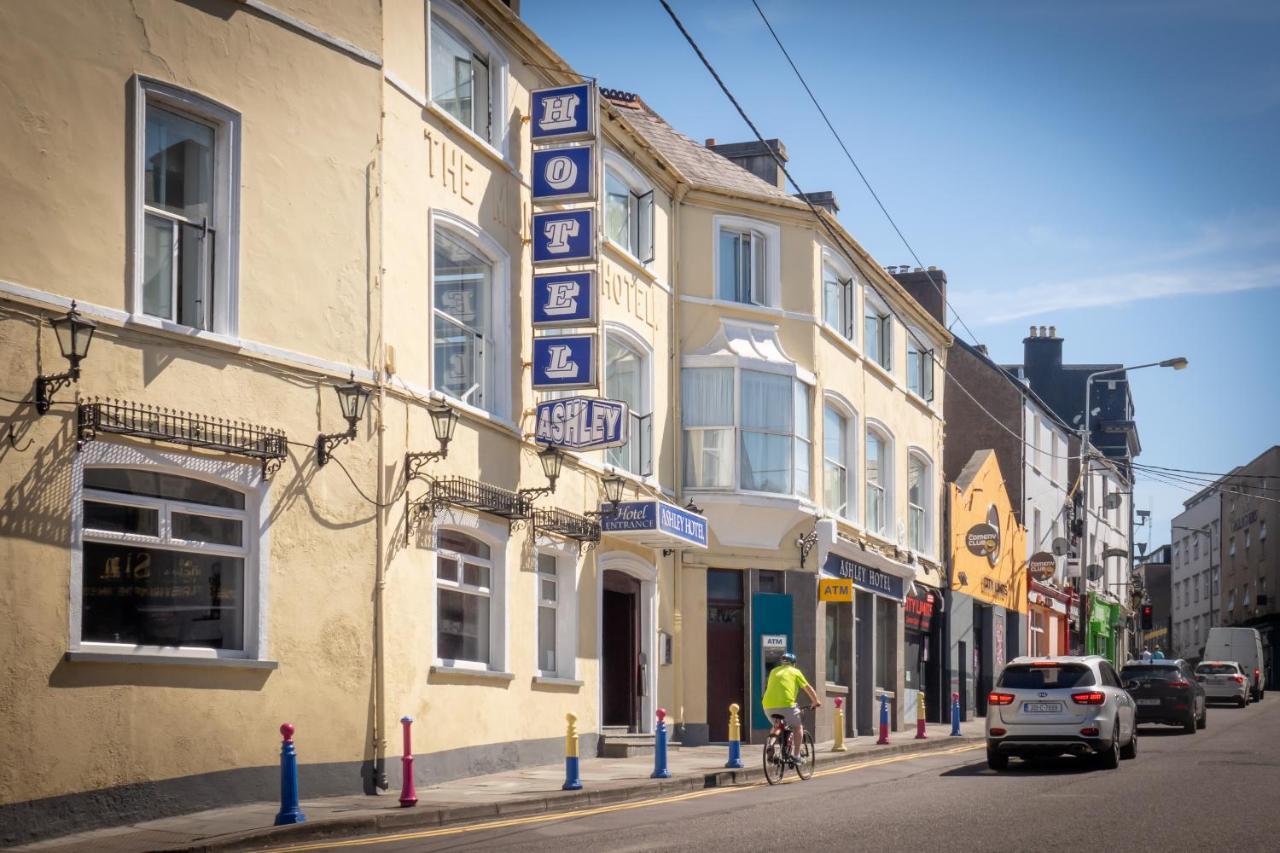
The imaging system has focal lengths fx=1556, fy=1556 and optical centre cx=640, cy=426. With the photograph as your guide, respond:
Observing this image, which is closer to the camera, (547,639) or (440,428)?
(440,428)

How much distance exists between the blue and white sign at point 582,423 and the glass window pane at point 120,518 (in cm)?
702

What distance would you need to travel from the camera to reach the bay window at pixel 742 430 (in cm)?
2661

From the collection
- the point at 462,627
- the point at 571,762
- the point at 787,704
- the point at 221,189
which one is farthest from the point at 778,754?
the point at 221,189

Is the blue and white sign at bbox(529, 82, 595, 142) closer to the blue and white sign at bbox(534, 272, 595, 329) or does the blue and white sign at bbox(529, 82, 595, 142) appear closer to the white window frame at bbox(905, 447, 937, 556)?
the blue and white sign at bbox(534, 272, 595, 329)

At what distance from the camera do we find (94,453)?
1382 cm

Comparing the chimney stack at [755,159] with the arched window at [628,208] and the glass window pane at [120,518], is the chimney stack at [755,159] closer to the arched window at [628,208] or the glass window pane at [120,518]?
the arched window at [628,208]

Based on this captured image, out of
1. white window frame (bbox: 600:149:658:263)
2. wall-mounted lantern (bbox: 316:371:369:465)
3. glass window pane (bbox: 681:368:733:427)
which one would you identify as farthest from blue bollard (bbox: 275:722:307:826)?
glass window pane (bbox: 681:368:733:427)

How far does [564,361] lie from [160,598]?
706cm

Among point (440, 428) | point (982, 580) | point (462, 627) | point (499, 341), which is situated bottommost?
point (462, 627)

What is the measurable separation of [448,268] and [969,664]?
2649 cm

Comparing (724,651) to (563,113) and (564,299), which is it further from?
(563,113)

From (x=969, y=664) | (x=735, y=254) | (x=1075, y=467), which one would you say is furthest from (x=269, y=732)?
(x=1075, y=467)

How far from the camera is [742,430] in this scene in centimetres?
2680

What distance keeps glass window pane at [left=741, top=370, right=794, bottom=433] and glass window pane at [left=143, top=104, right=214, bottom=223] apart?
42.3 ft
